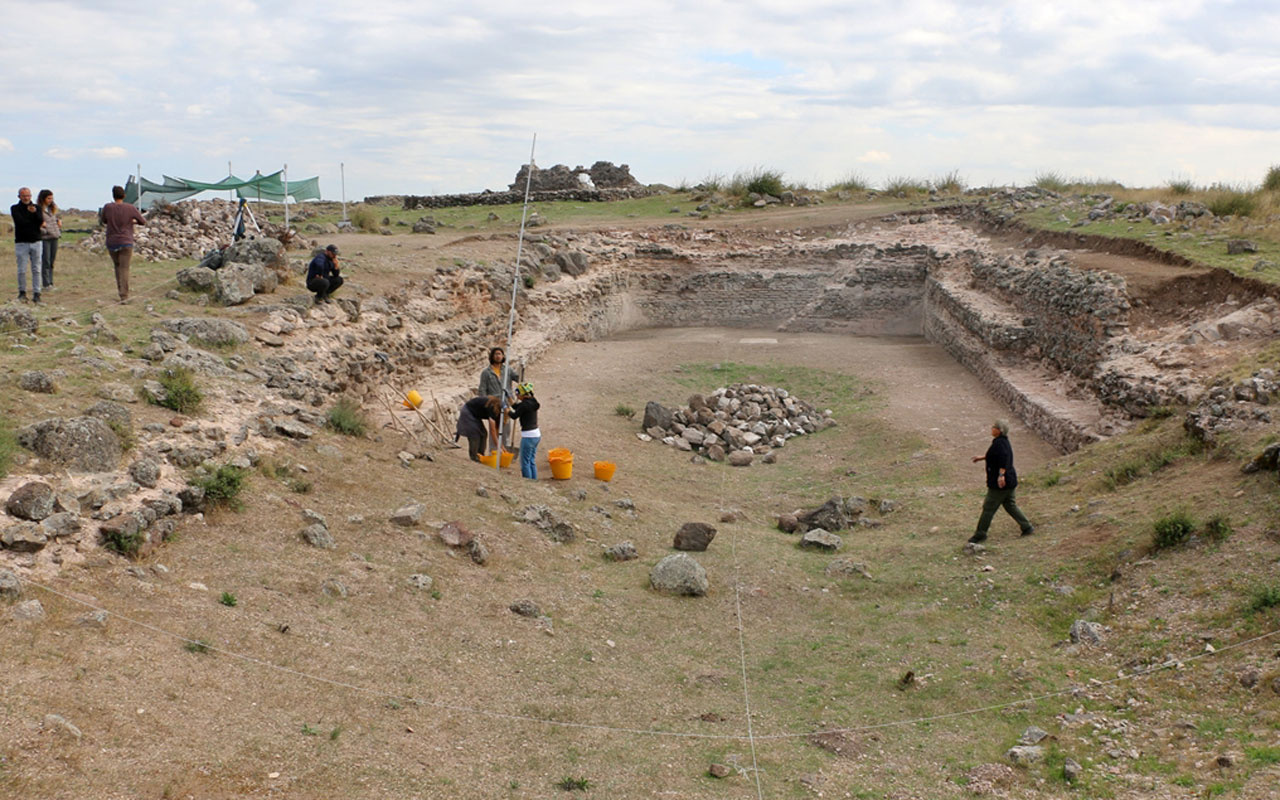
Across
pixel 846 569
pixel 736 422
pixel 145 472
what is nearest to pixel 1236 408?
pixel 846 569

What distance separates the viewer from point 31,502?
19.8 feet

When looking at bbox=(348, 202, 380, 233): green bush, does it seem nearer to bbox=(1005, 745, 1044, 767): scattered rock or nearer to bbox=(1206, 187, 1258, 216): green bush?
bbox=(1206, 187, 1258, 216): green bush

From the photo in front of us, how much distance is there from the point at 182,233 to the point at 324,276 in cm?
710

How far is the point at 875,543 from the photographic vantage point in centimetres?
1028

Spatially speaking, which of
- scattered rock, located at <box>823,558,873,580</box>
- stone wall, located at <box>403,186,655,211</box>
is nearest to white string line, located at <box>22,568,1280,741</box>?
scattered rock, located at <box>823,558,873,580</box>

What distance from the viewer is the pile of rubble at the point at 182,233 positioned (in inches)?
687

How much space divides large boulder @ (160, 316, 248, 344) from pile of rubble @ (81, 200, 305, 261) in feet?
20.9

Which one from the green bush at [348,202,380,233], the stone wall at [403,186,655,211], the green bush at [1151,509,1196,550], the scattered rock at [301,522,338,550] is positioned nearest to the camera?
the scattered rock at [301,522,338,550]

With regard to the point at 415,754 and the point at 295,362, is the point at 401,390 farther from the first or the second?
the point at 415,754

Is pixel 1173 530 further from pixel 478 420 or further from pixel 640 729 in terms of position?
pixel 478 420

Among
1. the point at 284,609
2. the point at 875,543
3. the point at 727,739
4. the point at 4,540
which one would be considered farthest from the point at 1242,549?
the point at 4,540

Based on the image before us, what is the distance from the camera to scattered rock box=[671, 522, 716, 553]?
31.8ft

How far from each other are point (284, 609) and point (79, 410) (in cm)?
293

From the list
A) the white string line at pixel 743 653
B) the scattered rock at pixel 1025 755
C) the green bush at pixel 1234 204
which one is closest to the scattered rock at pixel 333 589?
the white string line at pixel 743 653
